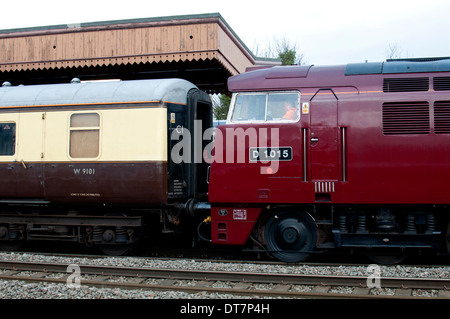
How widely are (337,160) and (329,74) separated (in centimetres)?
153

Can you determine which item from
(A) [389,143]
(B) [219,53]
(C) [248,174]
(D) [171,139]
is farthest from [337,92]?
(B) [219,53]

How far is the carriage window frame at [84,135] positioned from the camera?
851 centimetres

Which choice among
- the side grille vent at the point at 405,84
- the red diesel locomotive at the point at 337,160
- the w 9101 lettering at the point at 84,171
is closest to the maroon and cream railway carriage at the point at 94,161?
the w 9101 lettering at the point at 84,171

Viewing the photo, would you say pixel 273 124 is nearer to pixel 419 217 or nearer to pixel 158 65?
pixel 419 217

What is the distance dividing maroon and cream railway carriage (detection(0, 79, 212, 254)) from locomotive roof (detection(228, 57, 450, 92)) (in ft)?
5.56

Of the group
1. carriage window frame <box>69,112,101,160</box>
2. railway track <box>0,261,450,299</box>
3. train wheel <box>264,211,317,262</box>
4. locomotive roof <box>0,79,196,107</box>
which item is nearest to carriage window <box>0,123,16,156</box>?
locomotive roof <box>0,79,196,107</box>

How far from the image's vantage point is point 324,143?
733 cm

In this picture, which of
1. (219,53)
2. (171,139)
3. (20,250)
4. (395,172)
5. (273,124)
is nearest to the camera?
(395,172)

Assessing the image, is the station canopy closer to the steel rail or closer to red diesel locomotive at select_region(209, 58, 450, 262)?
red diesel locomotive at select_region(209, 58, 450, 262)

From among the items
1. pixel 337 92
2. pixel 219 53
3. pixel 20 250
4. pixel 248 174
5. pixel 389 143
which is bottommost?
pixel 20 250

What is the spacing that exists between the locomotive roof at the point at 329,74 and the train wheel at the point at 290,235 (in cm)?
233

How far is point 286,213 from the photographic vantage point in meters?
7.71

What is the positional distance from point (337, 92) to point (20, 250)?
25.1 feet

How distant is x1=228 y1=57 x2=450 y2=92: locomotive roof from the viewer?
23.9 ft
